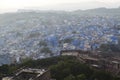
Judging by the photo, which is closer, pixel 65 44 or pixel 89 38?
pixel 65 44

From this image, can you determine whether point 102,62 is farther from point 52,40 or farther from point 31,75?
point 52,40

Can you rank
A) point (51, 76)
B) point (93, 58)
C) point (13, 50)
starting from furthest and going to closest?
point (13, 50), point (93, 58), point (51, 76)

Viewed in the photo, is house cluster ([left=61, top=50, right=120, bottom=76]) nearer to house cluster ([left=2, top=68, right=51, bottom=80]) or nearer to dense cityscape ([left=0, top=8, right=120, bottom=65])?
dense cityscape ([left=0, top=8, right=120, bottom=65])

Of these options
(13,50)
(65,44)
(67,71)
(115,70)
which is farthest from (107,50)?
(67,71)

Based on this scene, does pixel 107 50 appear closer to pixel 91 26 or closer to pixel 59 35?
pixel 59 35

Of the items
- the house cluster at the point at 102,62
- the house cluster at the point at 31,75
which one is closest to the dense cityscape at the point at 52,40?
the house cluster at the point at 102,62

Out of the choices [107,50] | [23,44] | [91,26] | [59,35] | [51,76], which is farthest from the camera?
[91,26]

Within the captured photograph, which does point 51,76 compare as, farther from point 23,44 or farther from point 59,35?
point 59,35

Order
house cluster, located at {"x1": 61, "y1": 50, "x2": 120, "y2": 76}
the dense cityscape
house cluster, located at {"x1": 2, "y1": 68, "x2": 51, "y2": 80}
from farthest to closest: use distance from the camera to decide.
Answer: the dense cityscape, house cluster, located at {"x1": 61, "y1": 50, "x2": 120, "y2": 76}, house cluster, located at {"x1": 2, "y1": 68, "x2": 51, "y2": 80}

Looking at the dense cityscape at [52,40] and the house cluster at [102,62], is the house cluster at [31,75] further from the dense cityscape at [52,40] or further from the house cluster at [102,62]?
the dense cityscape at [52,40]

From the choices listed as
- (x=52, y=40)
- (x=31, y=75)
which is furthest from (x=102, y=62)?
(x=52, y=40)

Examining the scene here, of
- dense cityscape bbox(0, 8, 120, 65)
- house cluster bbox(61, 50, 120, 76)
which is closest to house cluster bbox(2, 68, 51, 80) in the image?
house cluster bbox(61, 50, 120, 76)
